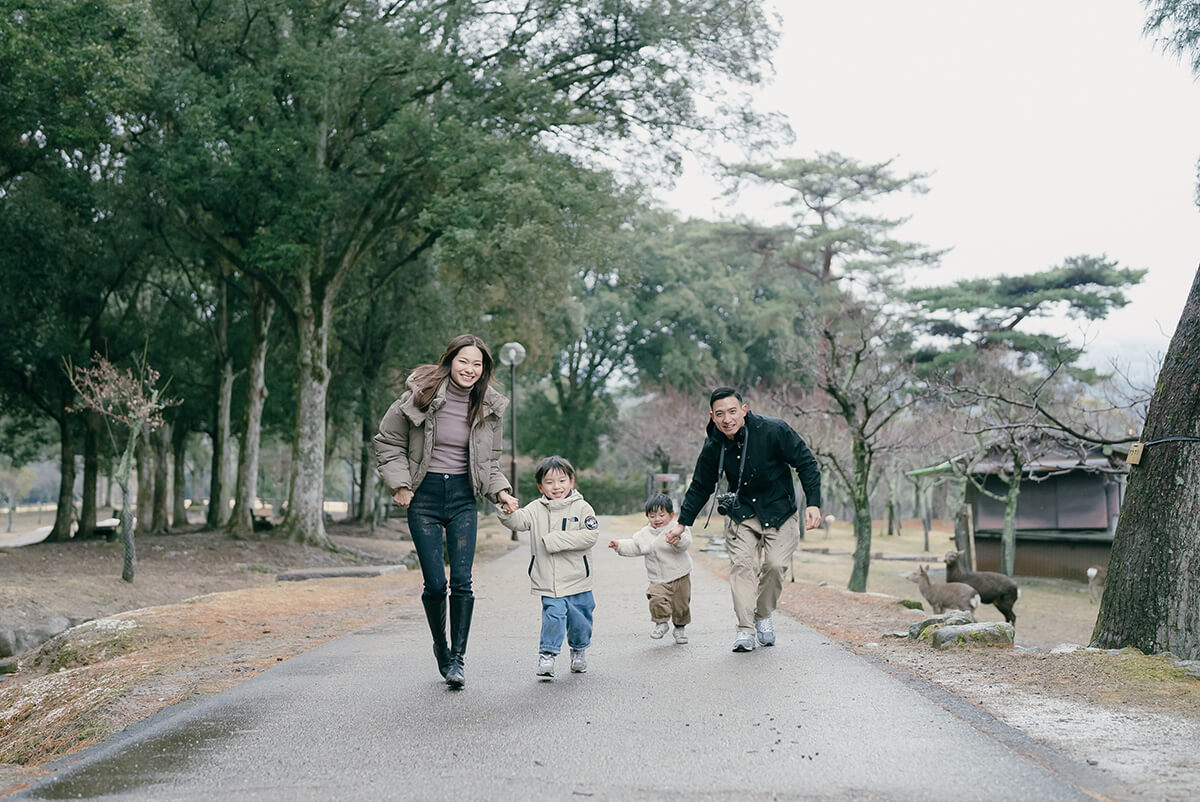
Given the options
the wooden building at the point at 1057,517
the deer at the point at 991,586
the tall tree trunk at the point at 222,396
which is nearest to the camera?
the deer at the point at 991,586

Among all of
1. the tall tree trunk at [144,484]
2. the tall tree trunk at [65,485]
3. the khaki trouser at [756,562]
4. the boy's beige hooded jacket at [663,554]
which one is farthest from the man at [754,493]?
the tall tree trunk at [144,484]

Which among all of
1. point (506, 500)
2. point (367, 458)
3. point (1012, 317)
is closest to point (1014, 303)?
point (1012, 317)

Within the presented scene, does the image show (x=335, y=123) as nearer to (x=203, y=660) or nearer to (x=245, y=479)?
(x=245, y=479)

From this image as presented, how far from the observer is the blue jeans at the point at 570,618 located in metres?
6.52

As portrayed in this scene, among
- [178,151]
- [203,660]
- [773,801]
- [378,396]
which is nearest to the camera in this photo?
[773,801]

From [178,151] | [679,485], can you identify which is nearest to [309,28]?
[178,151]

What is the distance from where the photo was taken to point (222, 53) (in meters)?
20.8

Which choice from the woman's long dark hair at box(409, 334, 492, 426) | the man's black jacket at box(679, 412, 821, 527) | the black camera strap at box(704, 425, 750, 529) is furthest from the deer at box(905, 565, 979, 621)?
the woman's long dark hair at box(409, 334, 492, 426)

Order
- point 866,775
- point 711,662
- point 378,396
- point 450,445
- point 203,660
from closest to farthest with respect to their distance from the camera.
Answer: point 866,775, point 450,445, point 711,662, point 203,660, point 378,396

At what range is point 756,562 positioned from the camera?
24.9 ft

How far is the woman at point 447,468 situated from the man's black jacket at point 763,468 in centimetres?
179

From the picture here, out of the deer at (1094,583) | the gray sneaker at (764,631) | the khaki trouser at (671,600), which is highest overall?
the khaki trouser at (671,600)

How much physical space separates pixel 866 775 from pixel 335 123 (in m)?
20.1

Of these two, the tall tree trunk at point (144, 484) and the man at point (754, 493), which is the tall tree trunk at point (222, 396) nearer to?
the tall tree trunk at point (144, 484)
